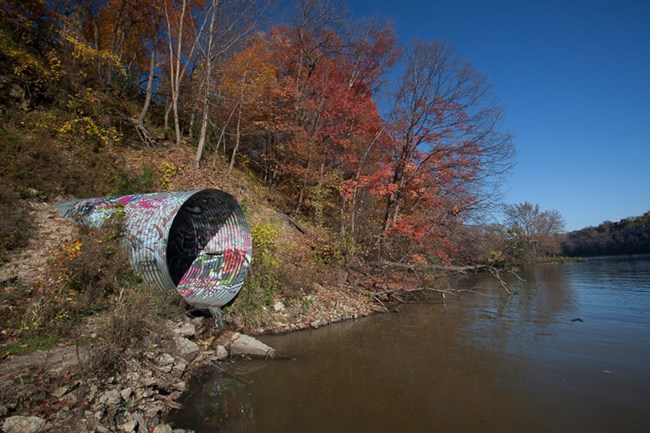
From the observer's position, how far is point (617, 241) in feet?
201

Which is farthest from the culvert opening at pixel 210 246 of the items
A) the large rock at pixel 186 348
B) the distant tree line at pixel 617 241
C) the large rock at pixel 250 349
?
the distant tree line at pixel 617 241

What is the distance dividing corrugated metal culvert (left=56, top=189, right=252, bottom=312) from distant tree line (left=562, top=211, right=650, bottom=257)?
7239 centimetres

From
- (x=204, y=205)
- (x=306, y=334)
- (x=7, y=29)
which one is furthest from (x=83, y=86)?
(x=306, y=334)

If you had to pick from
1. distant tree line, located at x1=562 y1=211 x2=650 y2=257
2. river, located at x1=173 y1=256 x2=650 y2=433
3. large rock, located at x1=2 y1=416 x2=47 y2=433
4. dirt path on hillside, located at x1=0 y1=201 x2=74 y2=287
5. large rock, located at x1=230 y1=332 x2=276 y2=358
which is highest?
distant tree line, located at x1=562 y1=211 x2=650 y2=257

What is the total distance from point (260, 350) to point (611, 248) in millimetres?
76907

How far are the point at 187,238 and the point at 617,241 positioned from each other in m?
77.5

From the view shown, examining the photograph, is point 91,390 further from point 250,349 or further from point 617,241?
point 617,241

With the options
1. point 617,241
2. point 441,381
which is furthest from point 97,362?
point 617,241

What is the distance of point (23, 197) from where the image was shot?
7801 millimetres

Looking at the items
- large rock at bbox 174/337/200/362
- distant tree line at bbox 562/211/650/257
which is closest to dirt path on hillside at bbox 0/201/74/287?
large rock at bbox 174/337/200/362

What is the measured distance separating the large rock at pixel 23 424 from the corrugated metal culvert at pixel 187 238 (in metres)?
3.49

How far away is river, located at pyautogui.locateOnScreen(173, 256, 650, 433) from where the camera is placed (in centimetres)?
424

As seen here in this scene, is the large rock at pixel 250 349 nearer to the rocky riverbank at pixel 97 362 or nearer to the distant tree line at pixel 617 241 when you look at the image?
the rocky riverbank at pixel 97 362

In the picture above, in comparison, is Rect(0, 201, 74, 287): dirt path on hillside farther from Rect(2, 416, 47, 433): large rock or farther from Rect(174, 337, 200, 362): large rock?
Rect(2, 416, 47, 433): large rock
